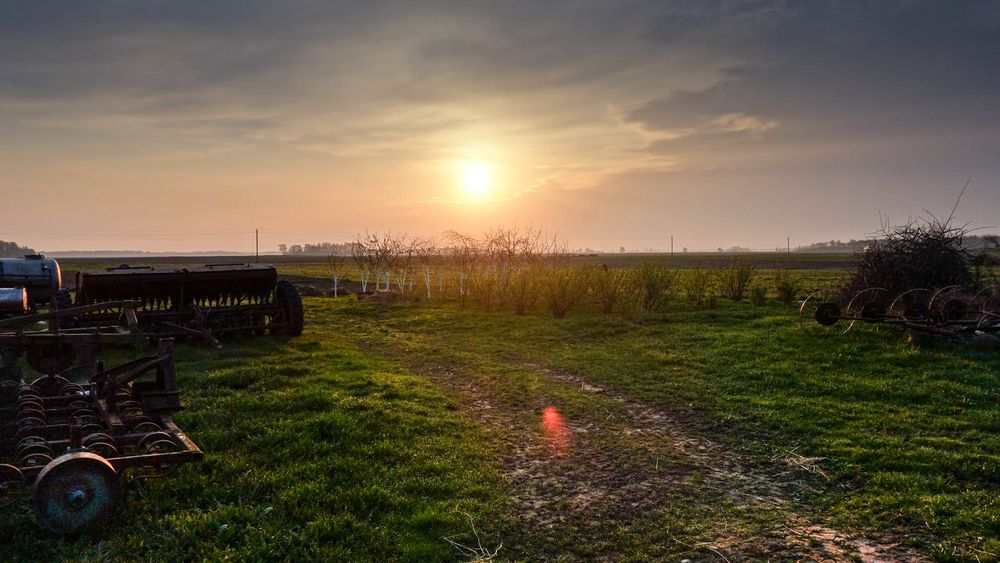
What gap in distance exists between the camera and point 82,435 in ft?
18.8

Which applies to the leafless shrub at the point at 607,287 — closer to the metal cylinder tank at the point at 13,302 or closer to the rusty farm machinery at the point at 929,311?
the rusty farm machinery at the point at 929,311

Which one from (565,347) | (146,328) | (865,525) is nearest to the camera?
(865,525)

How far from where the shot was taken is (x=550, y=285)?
2155 centimetres

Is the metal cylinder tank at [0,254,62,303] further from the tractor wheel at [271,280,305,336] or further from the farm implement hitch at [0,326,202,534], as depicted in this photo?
the farm implement hitch at [0,326,202,534]

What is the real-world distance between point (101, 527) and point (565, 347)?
Result: 37.6ft

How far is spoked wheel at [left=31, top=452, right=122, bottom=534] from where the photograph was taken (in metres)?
4.68

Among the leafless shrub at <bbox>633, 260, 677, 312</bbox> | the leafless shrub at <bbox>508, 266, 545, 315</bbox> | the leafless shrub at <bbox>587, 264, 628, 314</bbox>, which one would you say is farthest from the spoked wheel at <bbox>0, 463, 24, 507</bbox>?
the leafless shrub at <bbox>633, 260, 677, 312</bbox>

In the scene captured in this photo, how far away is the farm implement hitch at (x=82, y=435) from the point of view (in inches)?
188

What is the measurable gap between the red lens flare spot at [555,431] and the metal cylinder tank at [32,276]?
17335 mm

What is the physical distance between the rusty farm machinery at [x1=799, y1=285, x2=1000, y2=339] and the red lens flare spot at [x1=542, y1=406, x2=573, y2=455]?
347 inches

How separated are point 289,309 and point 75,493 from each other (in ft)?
35.9

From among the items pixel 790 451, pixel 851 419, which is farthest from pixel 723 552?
pixel 851 419

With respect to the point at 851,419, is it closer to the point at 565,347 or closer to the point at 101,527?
the point at 565,347

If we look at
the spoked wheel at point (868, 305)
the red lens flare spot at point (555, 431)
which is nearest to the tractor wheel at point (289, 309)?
the red lens flare spot at point (555, 431)
